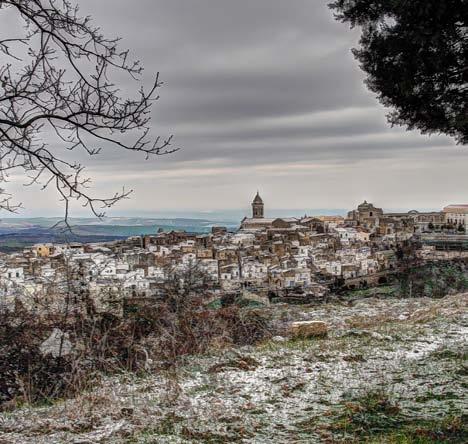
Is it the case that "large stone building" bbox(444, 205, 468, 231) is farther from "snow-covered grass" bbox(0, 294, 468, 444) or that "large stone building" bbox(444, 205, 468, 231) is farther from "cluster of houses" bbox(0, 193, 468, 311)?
"snow-covered grass" bbox(0, 294, 468, 444)

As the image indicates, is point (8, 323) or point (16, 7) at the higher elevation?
point (16, 7)

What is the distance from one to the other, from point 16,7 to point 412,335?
597 centimetres

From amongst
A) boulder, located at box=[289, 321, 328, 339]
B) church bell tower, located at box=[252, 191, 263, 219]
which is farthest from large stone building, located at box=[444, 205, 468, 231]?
boulder, located at box=[289, 321, 328, 339]

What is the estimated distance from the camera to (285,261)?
2925 centimetres

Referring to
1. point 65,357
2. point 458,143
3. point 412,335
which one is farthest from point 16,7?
point 412,335

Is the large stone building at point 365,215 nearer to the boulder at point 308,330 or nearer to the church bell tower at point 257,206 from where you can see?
the church bell tower at point 257,206

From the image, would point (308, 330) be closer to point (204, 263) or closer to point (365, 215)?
point (204, 263)

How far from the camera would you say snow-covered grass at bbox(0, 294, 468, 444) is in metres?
3.61

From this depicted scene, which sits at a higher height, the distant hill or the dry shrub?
the distant hill

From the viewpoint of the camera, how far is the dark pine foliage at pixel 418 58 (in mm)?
4070

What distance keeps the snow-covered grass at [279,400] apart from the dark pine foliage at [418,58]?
238 centimetres

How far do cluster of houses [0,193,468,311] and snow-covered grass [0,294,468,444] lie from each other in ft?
7.16

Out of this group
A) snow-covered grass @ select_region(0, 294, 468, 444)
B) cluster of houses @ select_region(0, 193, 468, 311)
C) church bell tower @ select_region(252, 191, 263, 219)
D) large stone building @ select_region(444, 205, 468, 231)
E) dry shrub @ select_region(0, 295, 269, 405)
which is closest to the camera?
snow-covered grass @ select_region(0, 294, 468, 444)

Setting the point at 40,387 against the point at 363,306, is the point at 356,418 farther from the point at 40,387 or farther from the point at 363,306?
the point at 363,306
